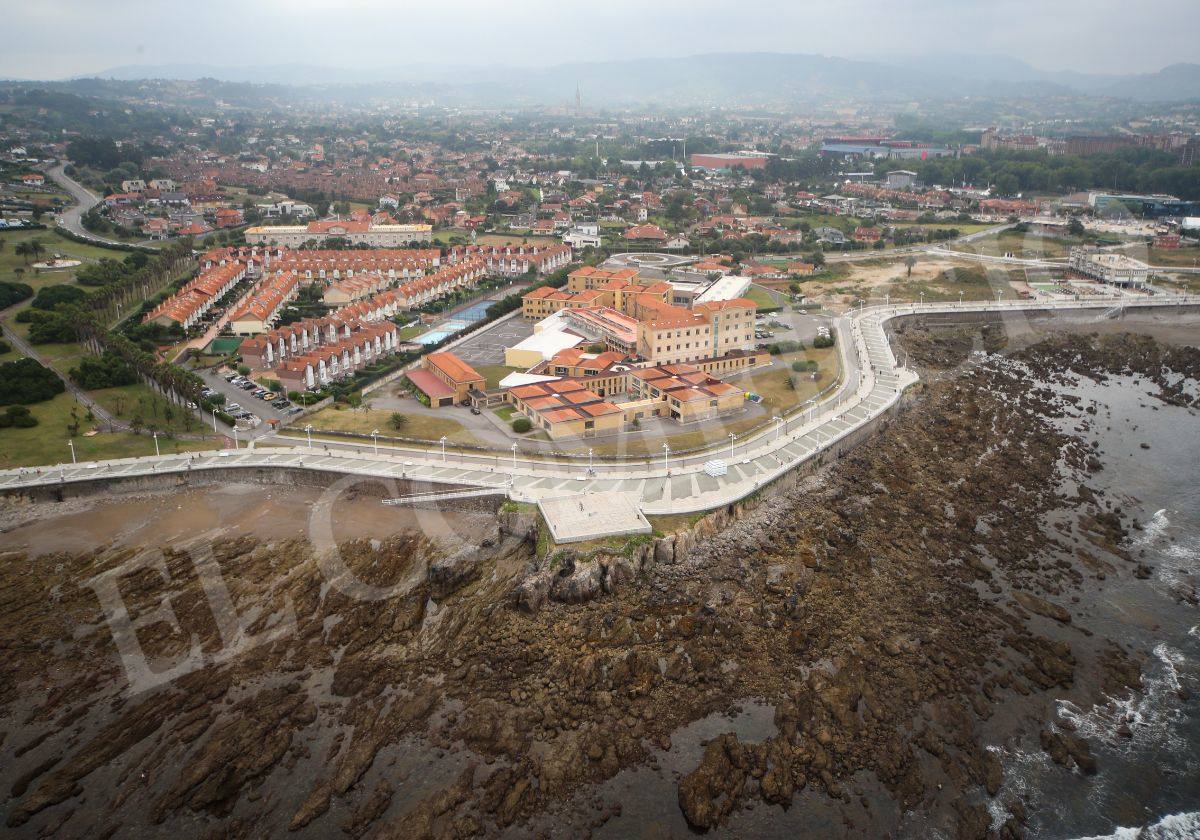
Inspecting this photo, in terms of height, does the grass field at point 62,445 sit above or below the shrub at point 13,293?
below

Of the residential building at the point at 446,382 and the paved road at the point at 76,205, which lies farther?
the paved road at the point at 76,205

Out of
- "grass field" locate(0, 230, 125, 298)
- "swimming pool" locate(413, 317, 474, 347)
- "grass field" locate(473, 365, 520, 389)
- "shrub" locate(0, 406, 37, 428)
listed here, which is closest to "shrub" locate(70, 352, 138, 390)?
"shrub" locate(0, 406, 37, 428)

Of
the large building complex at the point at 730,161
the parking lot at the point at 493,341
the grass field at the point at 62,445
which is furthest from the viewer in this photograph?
the large building complex at the point at 730,161

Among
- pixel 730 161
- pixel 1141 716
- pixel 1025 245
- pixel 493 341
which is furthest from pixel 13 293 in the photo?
pixel 730 161

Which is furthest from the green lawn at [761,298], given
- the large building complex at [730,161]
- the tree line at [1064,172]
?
the large building complex at [730,161]

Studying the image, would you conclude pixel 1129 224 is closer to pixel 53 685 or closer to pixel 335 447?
pixel 335 447

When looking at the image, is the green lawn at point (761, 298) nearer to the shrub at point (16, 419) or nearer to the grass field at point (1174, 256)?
the grass field at point (1174, 256)

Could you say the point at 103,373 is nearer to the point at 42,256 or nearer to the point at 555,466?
the point at 555,466

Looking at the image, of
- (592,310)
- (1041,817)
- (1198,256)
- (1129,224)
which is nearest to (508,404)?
(592,310)
